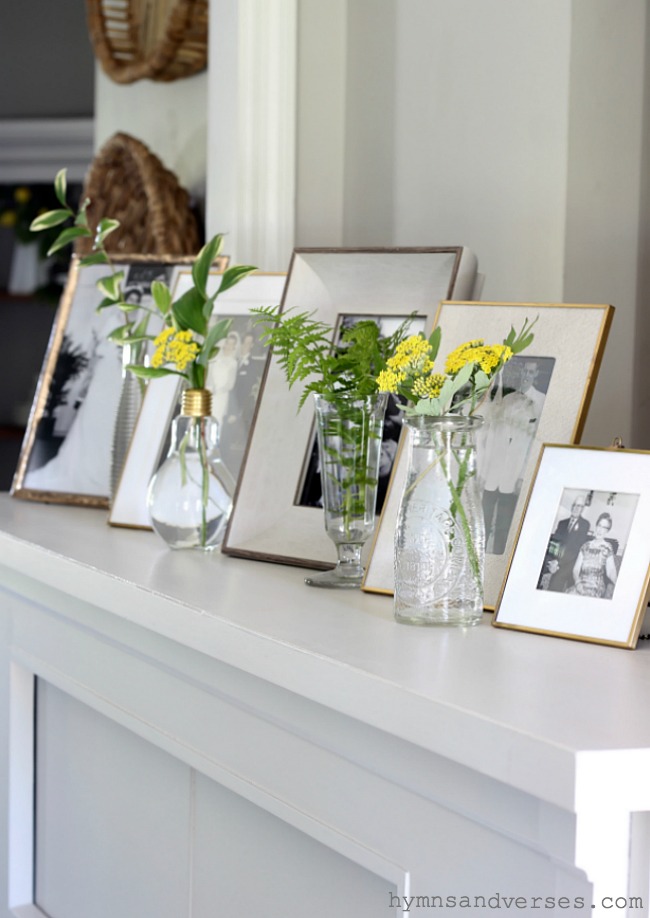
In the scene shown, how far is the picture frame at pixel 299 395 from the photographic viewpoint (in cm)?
115

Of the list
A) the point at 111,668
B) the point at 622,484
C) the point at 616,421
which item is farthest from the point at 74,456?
the point at 622,484

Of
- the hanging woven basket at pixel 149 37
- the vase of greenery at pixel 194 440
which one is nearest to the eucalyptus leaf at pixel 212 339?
the vase of greenery at pixel 194 440

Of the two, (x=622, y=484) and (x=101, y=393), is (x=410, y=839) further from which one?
(x=101, y=393)

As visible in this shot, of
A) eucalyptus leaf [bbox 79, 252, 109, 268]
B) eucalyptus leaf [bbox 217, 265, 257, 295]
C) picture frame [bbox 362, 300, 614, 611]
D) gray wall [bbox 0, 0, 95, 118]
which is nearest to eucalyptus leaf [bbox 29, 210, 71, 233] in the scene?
eucalyptus leaf [bbox 79, 252, 109, 268]

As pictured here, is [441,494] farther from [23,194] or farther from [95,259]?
[23,194]

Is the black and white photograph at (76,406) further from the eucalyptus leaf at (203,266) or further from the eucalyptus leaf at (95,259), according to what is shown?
the eucalyptus leaf at (203,266)

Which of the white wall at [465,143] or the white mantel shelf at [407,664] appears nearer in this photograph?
the white mantel shelf at [407,664]

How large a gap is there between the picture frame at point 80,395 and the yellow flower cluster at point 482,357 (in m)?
0.74

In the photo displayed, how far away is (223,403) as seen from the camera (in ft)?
4.52

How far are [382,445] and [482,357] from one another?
27cm

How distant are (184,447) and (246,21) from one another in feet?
1.99

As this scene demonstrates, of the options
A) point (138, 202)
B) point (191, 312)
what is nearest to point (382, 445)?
point (191, 312)

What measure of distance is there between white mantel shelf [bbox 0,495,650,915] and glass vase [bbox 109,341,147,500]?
13.0 inches

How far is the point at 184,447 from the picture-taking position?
4.18ft
